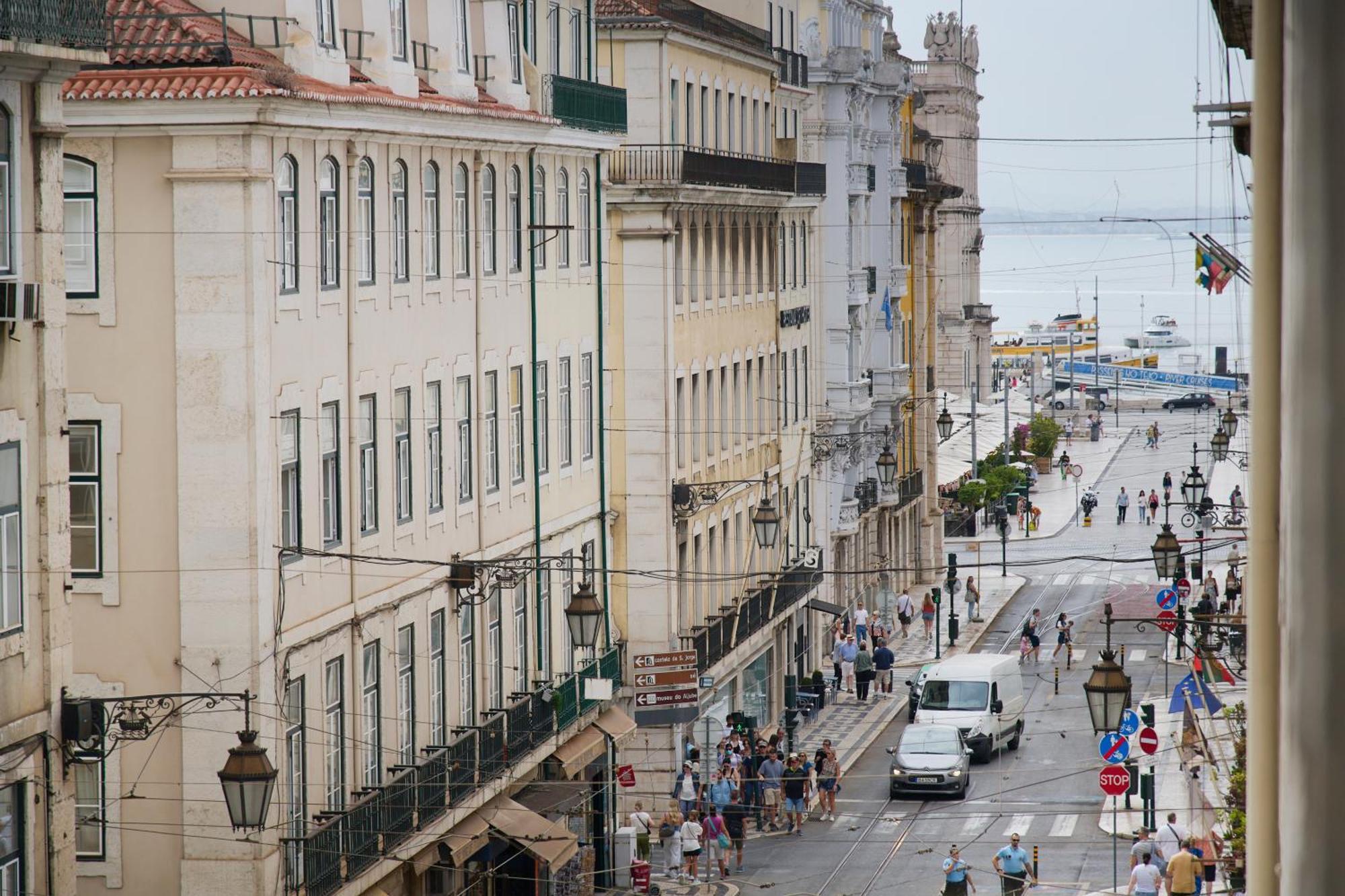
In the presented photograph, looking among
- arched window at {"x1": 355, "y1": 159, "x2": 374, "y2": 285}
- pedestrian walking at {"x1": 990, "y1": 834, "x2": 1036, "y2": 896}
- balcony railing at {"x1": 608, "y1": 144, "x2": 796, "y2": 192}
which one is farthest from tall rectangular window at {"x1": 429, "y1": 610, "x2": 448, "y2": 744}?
balcony railing at {"x1": 608, "y1": 144, "x2": 796, "y2": 192}

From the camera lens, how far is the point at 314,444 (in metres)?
25.4

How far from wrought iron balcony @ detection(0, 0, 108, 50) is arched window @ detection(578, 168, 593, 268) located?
19919 mm

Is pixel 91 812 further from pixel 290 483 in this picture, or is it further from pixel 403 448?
pixel 403 448

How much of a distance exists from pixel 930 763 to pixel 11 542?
2846cm

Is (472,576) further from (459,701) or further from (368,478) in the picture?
(368,478)

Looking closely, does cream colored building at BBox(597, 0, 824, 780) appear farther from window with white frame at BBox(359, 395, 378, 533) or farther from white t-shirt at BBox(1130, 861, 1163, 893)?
window with white frame at BBox(359, 395, 378, 533)

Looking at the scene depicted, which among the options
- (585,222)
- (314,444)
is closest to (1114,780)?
(585,222)

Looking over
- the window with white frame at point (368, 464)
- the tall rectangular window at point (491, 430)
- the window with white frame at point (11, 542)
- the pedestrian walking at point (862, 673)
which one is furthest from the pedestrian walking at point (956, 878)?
the pedestrian walking at point (862, 673)

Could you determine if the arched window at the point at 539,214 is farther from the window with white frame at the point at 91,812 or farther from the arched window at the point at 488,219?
the window with white frame at the point at 91,812

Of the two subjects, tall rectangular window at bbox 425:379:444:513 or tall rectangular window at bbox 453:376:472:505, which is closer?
tall rectangular window at bbox 425:379:444:513

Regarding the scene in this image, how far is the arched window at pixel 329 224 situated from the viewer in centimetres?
2547

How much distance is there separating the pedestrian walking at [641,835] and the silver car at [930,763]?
23.6 ft

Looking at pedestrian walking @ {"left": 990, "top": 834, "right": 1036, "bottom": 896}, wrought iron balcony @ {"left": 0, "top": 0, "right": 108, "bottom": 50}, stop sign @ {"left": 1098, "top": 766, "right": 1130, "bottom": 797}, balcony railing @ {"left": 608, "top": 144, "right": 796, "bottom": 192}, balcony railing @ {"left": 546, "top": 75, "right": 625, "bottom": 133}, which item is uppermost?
balcony railing @ {"left": 546, "top": 75, "right": 625, "bottom": 133}

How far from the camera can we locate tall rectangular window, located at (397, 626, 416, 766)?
28125 millimetres
